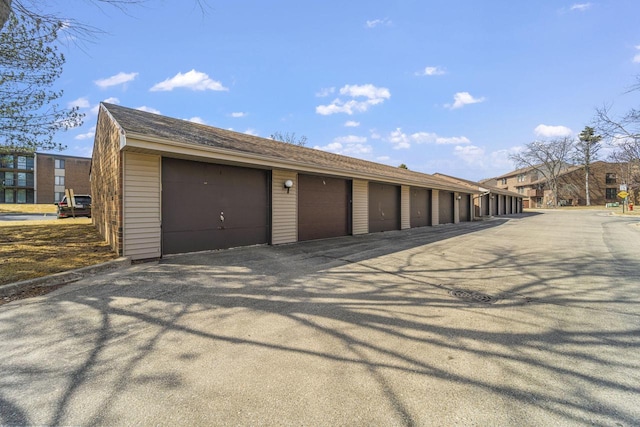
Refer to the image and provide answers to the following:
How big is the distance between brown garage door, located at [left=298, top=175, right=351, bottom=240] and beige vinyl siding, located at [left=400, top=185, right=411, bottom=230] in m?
4.06

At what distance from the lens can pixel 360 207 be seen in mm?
11875

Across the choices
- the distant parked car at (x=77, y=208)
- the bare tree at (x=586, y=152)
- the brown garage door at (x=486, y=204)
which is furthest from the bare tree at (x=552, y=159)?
the distant parked car at (x=77, y=208)

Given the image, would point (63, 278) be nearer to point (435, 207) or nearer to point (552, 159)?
point (435, 207)

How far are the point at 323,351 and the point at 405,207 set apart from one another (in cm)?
1284

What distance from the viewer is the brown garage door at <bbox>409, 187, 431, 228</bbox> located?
1540 cm

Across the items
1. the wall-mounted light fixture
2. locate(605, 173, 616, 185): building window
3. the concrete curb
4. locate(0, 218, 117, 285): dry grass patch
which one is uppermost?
locate(605, 173, 616, 185): building window

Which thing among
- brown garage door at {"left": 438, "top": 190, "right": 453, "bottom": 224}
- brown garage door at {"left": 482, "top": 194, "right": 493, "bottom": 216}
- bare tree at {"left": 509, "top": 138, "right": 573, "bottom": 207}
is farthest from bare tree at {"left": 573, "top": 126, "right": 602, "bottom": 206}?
brown garage door at {"left": 438, "top": 190, "right": 453, "bottom": 224}

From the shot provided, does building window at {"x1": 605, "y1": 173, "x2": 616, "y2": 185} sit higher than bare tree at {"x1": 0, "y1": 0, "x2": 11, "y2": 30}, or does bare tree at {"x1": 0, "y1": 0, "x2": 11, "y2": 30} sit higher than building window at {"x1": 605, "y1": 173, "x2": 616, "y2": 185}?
building window at {"x1": 605, "y1": 173, "x2": 616, "y2": 185}

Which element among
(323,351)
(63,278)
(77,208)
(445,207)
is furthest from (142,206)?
(445,207)

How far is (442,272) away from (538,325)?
2403 millimetres

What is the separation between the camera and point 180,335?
9.62 feet

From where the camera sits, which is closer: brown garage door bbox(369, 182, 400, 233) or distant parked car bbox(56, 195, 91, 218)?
brown garage door bbox(369, 182, 400, 233)

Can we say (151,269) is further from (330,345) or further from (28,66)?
(28,66)

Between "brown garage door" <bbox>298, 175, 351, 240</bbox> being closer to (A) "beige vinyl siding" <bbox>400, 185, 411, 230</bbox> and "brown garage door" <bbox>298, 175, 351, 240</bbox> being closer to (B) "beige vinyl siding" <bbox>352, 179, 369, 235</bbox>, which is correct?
(B) "beige vinyl siding" <bbox>352, 179, 369, 235</bbox>
